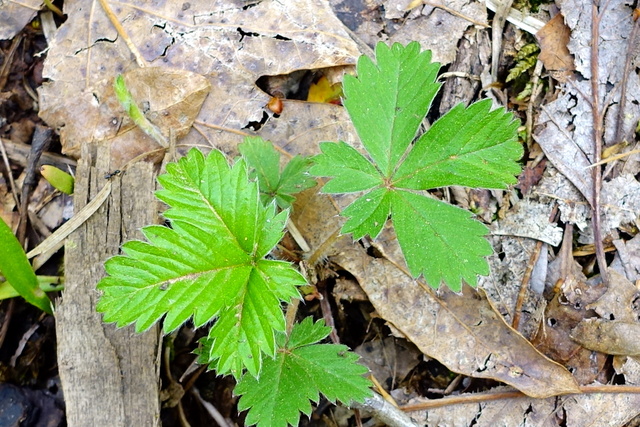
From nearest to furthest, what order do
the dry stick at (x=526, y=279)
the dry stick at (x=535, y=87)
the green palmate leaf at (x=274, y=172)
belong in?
the green palmate leaf at (x=274, y=172), the dry stick at (x=526, y=279), the dry stick at (x=535, y=87)

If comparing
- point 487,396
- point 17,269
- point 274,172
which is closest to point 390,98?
point 274,172

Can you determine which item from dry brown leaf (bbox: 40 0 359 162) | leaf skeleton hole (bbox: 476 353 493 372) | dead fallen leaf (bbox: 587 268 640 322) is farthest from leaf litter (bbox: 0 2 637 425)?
leaf skeleton hole (bbox: 476 353 493 372)

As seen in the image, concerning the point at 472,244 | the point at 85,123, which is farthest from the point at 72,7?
the point at 472,244

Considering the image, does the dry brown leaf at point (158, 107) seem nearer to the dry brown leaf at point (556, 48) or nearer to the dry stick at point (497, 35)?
the dry stick at point (497, 35)

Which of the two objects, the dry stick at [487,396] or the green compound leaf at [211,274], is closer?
the green compound leaf at [211,274]

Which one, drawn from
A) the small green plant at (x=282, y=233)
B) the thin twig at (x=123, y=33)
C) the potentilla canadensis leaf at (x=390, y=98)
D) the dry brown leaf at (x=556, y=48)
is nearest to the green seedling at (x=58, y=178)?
the thin twig at (x=123, y=33)

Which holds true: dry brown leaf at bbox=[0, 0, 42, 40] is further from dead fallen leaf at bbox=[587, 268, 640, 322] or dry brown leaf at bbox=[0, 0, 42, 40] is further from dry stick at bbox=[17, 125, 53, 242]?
dead fallen leaf at bbox=[587, 268, 640, 322]
